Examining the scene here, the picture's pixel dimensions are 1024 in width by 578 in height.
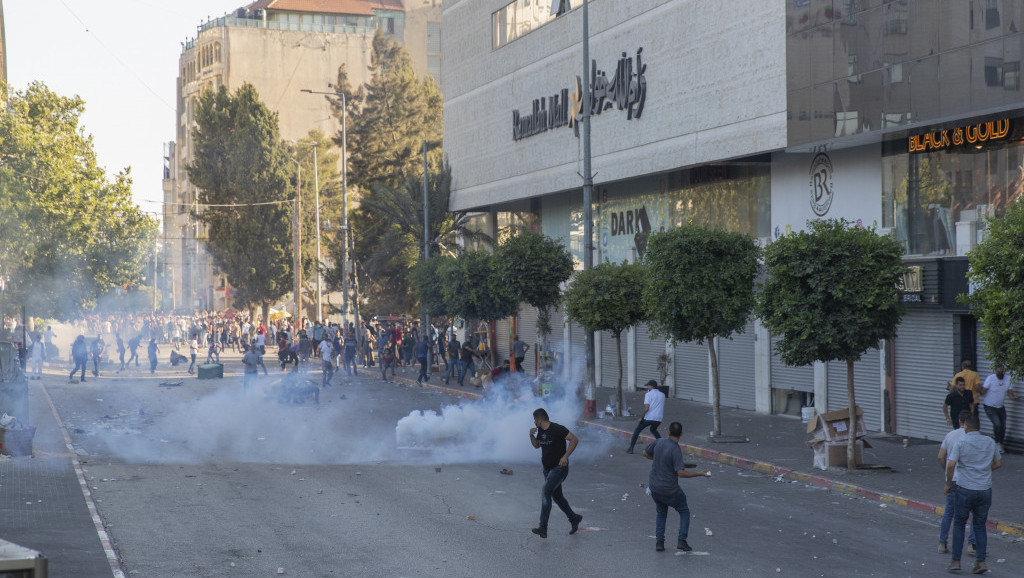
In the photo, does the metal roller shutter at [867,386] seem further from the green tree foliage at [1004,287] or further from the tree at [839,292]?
the green tree foliage at [1004,287]

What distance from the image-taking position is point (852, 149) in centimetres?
2188

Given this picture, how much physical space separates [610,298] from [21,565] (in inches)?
785

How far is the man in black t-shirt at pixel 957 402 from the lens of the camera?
16.4 m

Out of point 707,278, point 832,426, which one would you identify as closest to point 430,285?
point 707,278

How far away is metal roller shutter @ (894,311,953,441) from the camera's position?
63.7 feet

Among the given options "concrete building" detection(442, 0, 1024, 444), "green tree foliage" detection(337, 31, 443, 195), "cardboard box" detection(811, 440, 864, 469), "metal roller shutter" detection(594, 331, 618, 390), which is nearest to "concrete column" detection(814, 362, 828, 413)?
"concrete building" detection(442, 0, 1024, 444)

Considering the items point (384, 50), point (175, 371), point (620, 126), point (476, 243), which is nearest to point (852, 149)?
point (620, 126)

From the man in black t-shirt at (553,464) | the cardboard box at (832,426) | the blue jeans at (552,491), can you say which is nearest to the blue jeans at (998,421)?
the cardboard box at (832,426)

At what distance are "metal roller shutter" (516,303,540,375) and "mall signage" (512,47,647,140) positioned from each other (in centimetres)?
770

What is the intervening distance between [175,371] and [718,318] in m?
30.0

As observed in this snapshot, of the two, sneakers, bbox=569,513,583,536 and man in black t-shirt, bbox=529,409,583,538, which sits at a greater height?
man in black t-shirt, bbox=529,409,583,538

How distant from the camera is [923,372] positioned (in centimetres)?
1997

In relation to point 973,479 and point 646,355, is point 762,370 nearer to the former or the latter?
point 646,355

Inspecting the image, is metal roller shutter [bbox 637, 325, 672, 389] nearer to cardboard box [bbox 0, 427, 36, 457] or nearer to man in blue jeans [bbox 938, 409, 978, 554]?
cardboard box [bbox 0, 427, 36, 457]
